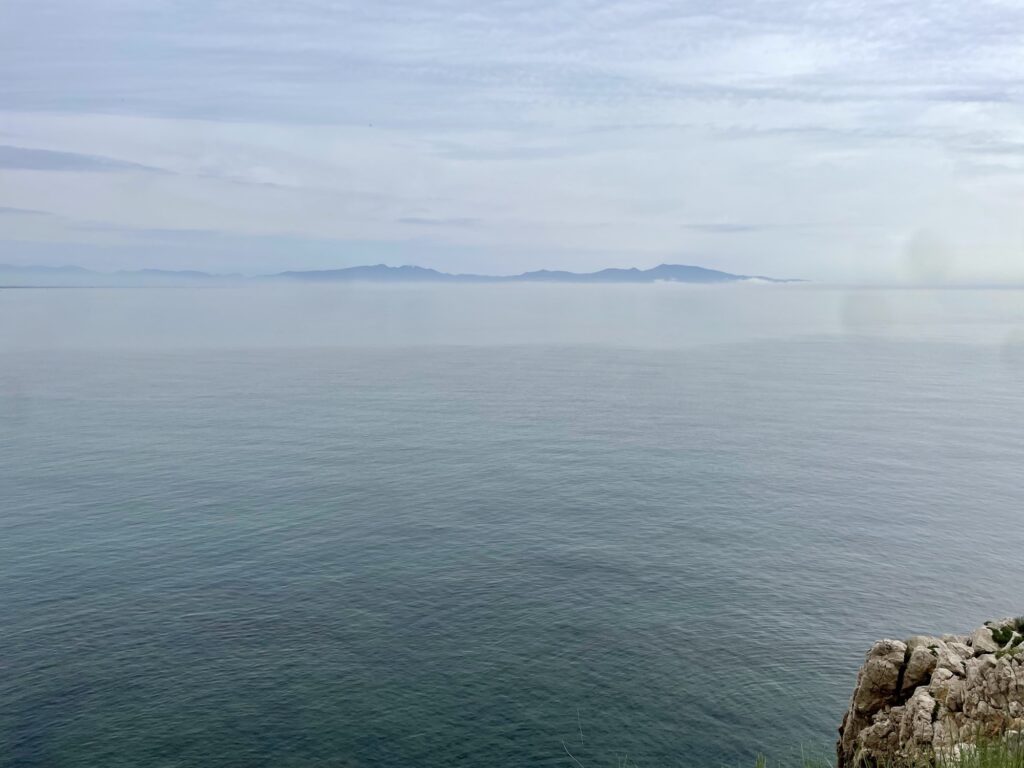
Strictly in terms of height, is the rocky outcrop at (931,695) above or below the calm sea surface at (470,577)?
above

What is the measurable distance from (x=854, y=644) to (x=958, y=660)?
26.1 m

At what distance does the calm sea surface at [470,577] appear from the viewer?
175 feet

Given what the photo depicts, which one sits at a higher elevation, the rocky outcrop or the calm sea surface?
the rocky outcrop

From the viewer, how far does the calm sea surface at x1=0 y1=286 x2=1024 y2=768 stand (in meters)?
53.4

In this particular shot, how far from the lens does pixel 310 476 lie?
356ft

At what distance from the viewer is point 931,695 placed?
39.1 meters

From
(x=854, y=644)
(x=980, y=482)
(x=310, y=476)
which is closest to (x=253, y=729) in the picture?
(x=854, y=644)

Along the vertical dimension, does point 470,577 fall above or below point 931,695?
below

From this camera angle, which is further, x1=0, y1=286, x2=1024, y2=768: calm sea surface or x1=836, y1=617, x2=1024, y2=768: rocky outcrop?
x1=0, y1=286, x2=1024, y2=768: calm sea surface

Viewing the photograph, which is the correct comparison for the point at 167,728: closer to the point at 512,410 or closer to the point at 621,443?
the point at 621,443

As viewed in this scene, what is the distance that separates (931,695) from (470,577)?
4459 centimetres

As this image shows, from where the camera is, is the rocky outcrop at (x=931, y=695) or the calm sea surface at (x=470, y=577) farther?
the calm sea surface at (x=470, y=577)

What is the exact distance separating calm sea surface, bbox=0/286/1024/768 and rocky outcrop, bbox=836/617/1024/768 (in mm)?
10912

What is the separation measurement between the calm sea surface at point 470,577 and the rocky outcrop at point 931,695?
10.9 meters
